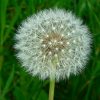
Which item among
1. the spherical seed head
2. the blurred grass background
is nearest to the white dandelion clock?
the spherical seed head

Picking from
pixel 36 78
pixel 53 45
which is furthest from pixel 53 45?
pixel 36 78

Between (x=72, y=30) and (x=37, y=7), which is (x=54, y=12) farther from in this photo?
(x=37, y=7)

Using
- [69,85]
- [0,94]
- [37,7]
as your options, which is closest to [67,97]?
[69,85]

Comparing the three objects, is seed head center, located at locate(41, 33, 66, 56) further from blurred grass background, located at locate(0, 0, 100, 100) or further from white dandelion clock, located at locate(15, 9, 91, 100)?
blurred grass background, located at locate(0, 0, 100, 100)

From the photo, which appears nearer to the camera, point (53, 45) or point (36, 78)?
point (53, 45)

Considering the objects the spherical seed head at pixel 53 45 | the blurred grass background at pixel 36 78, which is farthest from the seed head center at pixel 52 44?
the blurred grass background at pixel 36 78

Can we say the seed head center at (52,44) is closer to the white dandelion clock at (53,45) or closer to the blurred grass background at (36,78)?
the white dandelion clock at (53,45)

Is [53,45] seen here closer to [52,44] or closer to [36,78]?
[52,44]
